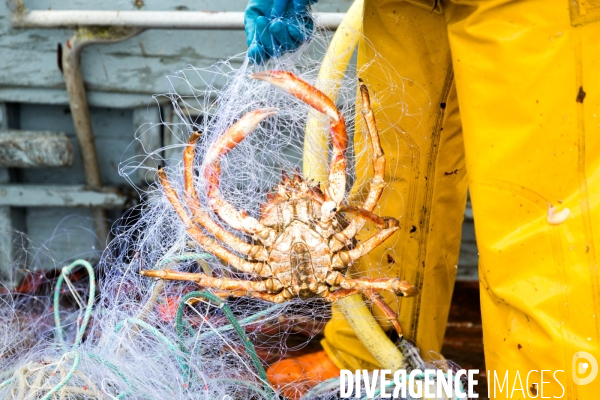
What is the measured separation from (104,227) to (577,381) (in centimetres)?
240

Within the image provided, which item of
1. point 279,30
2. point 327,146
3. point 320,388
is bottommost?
point 320,388

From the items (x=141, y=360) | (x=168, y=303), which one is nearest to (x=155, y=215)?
(x=168, y=303)

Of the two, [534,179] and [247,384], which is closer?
[534,179]

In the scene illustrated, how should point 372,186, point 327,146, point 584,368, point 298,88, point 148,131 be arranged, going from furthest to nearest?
point 148,131 < point 327,146 < point 372,186 < point 298,88 < point 584,368

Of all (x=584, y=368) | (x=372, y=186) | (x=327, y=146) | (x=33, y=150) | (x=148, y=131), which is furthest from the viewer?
(x=148, y=131)

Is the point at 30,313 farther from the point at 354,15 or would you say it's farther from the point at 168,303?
the point at 354,15

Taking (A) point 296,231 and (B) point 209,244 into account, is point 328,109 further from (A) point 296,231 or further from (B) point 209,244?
(B) point 209,244

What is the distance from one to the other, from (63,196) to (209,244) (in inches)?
60.9

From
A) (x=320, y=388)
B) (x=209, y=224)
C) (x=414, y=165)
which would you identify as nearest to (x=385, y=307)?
(x=320, y=388)

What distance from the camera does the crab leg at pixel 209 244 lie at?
69.7 inches

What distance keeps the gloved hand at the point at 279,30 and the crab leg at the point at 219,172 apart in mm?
336

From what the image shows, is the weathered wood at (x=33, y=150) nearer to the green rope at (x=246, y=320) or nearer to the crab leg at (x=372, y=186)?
the green rope at (x=246, y=320)

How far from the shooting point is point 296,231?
1.75m

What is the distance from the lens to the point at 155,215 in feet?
6.70
